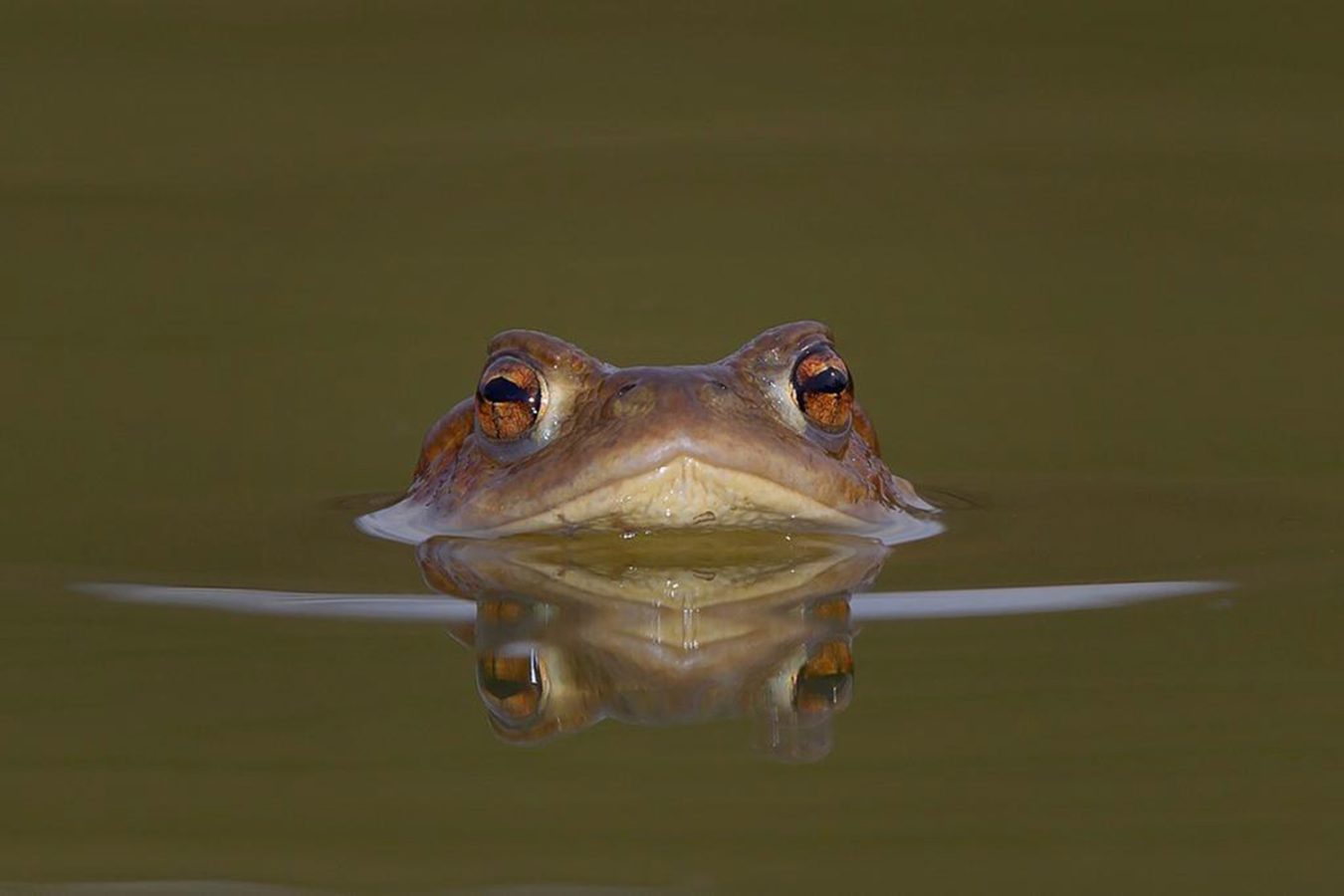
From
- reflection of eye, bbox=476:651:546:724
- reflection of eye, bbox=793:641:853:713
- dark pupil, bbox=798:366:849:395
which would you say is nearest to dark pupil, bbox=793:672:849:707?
reflection of eye, bbox=793:641:853:713

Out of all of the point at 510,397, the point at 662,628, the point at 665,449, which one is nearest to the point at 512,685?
the point at 662,628

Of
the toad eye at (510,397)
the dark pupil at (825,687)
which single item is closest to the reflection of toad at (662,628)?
the dark pupil at (825,687)

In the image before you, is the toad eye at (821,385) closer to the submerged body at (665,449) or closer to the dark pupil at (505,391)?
the submerged body at (665,449)

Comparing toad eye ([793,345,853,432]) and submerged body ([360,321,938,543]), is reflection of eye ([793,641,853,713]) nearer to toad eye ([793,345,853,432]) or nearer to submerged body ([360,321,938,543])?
submerged body ([360,321,938,543])

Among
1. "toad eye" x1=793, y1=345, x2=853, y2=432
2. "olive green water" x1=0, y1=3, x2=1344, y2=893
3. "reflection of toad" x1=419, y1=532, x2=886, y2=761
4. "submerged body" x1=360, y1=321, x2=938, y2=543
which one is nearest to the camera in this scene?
"olive green water" x1=0, y1=3, x2=1344, y2=893

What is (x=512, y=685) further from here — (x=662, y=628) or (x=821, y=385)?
(x=821, y=385)

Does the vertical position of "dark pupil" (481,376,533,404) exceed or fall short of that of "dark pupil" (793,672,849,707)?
it exceeds it

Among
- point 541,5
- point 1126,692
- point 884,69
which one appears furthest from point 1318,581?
point 541,5
